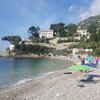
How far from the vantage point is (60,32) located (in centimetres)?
16162

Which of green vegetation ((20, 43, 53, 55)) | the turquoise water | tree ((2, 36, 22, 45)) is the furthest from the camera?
tree ((2, 36, 22, 45))

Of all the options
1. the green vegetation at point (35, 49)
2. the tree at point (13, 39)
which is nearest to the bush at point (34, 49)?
the green vegetation at point (35, 49)

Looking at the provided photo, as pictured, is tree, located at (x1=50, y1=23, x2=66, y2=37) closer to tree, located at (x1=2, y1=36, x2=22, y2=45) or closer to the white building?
the white building

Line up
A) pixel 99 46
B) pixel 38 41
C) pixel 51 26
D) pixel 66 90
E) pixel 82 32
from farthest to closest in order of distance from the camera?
1. pixel 51 26
2. pixel 82 32
3. pixel 38 41
4. pixel 99 46
5. pixel 66 90

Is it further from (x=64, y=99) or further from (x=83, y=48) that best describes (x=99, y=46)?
(x=64, y=99)

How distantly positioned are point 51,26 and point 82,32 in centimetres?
2525

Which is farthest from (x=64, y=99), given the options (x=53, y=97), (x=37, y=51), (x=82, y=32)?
(x=82, y=32)

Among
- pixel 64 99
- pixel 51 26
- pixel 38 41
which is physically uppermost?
pixel 51 26

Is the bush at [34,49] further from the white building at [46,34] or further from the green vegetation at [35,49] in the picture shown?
the white building at [46,34]

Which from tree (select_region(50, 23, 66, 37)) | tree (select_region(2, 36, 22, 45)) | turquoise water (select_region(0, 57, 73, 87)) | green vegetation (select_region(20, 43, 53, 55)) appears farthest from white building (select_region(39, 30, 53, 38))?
turquoise water (select_region(0, 57, 73, 87))

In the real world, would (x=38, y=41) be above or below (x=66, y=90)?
above

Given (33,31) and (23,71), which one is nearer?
(23,71)

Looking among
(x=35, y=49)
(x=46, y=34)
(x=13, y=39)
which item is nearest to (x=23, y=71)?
(x=35, y=49)

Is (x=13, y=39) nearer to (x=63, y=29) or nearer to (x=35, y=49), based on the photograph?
(x=35, y=49)
